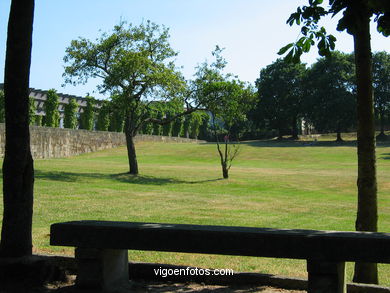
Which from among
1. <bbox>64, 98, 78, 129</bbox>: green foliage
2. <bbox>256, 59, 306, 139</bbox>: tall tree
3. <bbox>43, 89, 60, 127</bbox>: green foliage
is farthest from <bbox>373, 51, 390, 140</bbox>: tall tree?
<bbox>43, 89, 60, 127</bbox>: green foliage

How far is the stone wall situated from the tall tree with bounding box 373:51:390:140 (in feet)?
120

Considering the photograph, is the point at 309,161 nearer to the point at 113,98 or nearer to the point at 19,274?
the point at 113,98

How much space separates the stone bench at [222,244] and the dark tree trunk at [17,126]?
0.55 meters

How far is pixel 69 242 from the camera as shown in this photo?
468cm

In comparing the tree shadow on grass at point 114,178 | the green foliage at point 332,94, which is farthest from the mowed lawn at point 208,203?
the green foliage at point 332,94

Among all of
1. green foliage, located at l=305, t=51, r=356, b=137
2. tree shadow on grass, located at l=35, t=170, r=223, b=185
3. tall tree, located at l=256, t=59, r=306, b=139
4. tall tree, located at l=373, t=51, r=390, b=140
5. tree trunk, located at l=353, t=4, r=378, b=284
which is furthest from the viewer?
tall tree, located at l=256, t=59, r=306, b=139

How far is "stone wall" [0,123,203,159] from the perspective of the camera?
35.3 meters

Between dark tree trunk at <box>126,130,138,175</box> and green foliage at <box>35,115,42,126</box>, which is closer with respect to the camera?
dark tree trunk at <box>126,130,138,175</box>

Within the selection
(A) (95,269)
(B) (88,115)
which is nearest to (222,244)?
(A) (95,269)

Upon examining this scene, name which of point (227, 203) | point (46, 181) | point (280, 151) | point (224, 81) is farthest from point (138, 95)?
point (280, 151)

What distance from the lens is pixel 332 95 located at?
205ft

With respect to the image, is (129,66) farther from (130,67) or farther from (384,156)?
(384,156)

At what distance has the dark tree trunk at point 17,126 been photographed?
16.0 feet

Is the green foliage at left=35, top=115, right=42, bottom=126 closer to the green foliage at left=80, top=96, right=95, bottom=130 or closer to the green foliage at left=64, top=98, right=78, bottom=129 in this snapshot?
the green foliage at left=64, top=98, right=78, bottom=129
